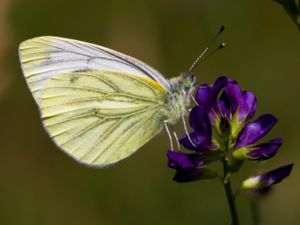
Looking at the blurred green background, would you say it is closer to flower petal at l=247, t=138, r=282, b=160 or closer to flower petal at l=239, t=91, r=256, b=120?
flower petal at l=239, t=91, r=256, b=120

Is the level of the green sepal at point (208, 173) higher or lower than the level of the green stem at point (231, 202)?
higher

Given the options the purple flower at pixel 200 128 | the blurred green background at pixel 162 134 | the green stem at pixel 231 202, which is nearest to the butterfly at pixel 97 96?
the purple flower at pixel 200 128

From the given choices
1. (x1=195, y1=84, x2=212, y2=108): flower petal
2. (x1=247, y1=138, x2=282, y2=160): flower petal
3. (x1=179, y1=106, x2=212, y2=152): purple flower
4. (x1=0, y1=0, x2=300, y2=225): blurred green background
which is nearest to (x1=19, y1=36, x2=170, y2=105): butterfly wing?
(x1=195, y1=84, x2=212, y2=108): flower petal

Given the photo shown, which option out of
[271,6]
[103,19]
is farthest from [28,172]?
[271,6]

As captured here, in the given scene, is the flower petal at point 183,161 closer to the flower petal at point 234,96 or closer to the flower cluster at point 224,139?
the flower cluster at point 224,139

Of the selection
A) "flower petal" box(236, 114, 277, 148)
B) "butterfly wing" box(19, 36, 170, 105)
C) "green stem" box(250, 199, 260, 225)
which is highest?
"butterfly wing" box(19, 36, 170, 105)

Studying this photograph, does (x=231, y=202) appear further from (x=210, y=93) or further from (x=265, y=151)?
(x=210, y=93)
